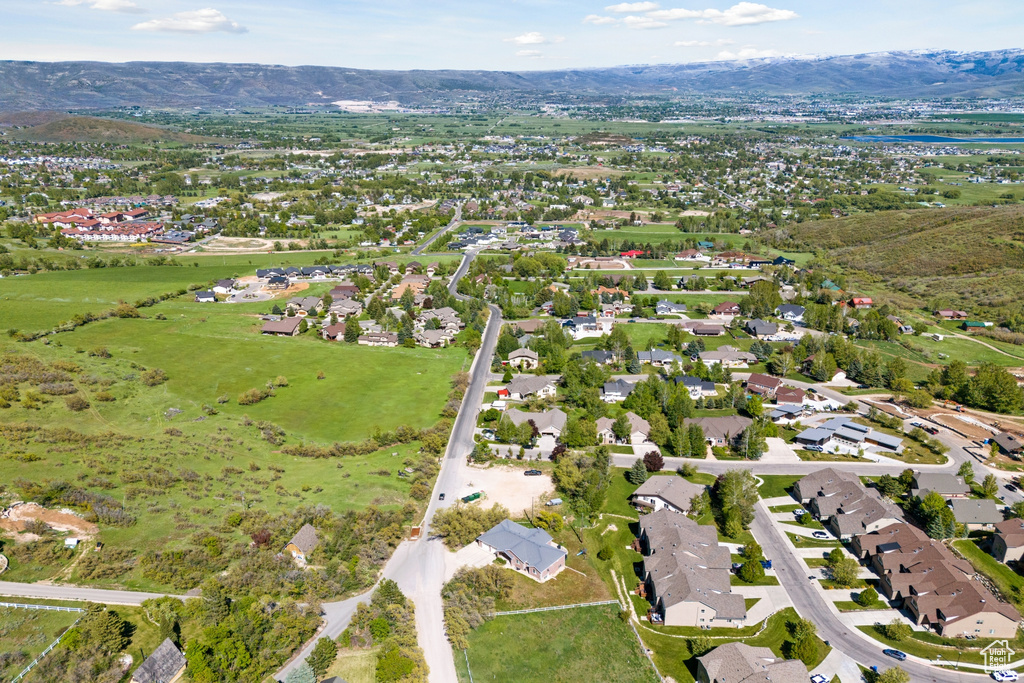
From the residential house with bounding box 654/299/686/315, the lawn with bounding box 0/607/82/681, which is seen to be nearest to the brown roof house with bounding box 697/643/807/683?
the lawn with bounding box 0/607/82/681

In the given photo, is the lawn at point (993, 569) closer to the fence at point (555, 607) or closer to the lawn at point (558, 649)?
the lawn at point (558, 649)

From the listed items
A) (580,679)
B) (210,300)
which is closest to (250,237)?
(210,300)

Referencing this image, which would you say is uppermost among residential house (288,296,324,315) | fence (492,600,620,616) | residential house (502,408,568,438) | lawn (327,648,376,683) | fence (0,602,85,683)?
residential house (288,296,324,315)

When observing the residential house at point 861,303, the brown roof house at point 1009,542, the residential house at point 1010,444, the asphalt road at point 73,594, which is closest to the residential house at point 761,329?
the residential house at point 861,303

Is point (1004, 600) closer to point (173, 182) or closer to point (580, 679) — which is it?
point (580, 679)

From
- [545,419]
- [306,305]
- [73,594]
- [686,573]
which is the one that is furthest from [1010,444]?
[306,305]

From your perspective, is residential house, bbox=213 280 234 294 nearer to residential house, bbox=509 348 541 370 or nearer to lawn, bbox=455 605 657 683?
residential house, bbox=509 348 541 370
